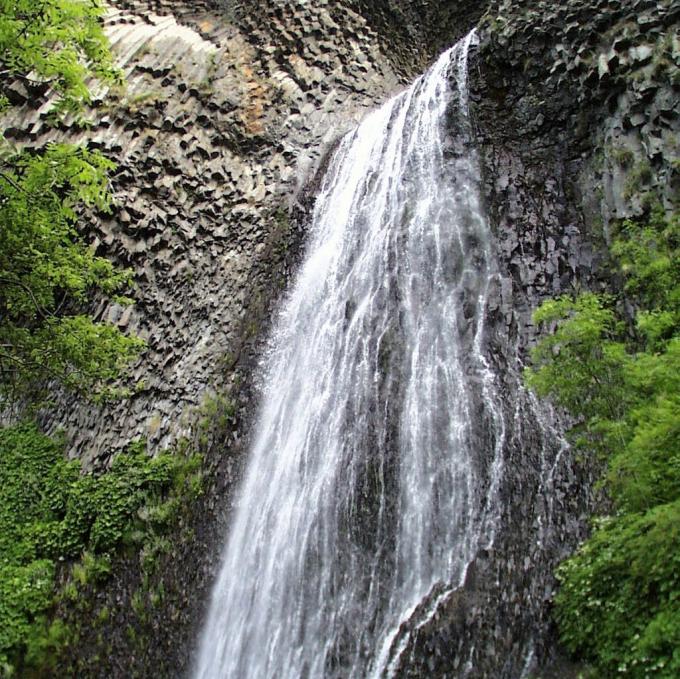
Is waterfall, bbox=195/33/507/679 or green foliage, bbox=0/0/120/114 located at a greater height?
green foliage, bbox=0/0/120/114

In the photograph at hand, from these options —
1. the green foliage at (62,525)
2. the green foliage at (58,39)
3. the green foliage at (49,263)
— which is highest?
the green foliage at (58,39)

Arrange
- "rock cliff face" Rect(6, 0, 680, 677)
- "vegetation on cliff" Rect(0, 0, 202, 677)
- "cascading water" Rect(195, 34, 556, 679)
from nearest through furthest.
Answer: "vegetation on cliff" Rect(0, 0, 202, 677), "cascading water" Rect(195, 34, 556, 679), "rock cliff face" Rect(6, 0, 680, 677)

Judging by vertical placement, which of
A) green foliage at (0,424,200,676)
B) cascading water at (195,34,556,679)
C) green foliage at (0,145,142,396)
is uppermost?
green foliage at (0,145,142,396)

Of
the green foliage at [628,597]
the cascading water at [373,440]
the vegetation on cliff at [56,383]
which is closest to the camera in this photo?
the green foliage at [628,597]

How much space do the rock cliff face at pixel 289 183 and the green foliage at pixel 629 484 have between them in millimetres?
597

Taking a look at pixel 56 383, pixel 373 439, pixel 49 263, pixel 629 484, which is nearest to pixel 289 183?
pixel 56 383

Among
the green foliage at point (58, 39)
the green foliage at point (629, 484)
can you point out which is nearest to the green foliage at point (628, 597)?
the green foliage at point (629, 484)

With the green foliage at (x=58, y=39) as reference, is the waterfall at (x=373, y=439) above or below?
below

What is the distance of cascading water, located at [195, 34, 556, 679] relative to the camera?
20.6ft

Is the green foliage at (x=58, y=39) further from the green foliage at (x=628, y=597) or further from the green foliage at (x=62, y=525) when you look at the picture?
the green foliage at (x=628, y=597)

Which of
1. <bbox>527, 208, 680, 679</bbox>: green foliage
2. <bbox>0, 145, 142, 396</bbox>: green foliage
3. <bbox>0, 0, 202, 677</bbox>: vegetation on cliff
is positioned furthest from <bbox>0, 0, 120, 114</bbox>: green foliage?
<bbox>527, 208, 680, 679</bbox>: green foliage

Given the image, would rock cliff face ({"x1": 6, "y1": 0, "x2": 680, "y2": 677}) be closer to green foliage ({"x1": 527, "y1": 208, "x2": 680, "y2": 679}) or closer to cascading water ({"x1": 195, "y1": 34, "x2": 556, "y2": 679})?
cascading water ({"x1": 195, "y1": 34, "x2": 556, "y2": 679})

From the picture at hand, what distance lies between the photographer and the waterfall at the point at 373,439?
6.28 meters

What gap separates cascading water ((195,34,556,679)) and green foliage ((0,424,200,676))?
1.46 meters
